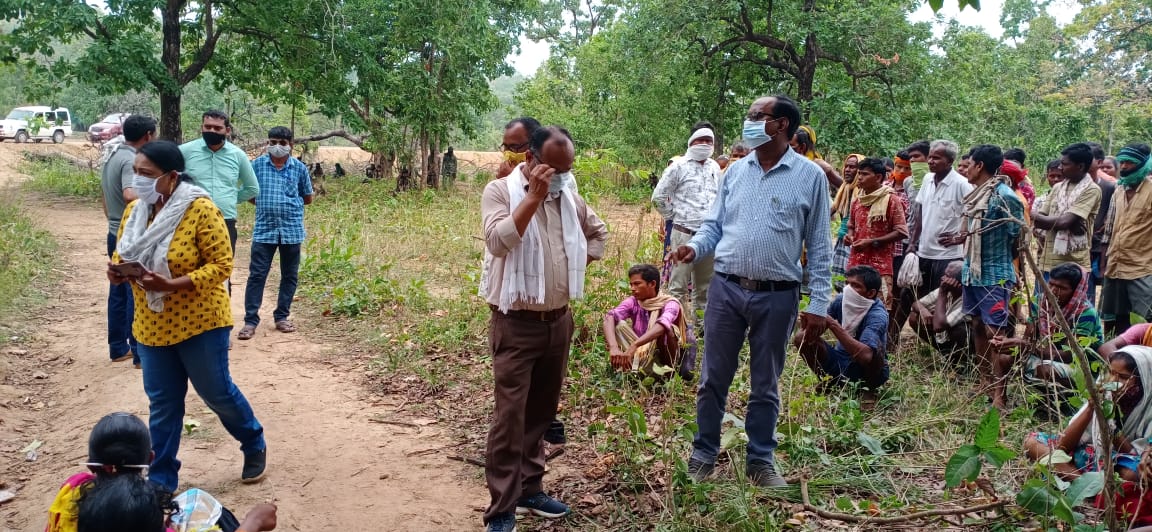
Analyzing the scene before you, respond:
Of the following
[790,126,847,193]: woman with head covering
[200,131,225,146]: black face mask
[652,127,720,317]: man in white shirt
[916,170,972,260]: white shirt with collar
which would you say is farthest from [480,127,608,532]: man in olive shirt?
[916,170,972,260]: white shirt with collar

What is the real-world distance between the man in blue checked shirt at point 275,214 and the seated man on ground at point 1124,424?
5.35 metres

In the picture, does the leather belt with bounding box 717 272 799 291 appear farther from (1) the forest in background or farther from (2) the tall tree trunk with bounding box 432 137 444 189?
(2) the tall tree trunk with bounding box 432 137 444 189

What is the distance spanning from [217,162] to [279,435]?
2241 millimetres

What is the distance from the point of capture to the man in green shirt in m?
5.62

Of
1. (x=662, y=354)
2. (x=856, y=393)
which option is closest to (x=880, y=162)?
(x=856, y=393)

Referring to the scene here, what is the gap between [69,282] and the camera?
839cm

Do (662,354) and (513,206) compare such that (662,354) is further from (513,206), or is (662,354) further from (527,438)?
(513,206)

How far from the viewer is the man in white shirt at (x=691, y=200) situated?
632 centimetres

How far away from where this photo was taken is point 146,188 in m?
3.49

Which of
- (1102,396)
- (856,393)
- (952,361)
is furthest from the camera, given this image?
(952,361)

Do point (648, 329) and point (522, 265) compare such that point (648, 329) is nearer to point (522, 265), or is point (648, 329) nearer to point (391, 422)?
point (391, 422)

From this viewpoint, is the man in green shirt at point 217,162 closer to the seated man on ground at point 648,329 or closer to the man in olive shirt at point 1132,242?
the seated man on ground at point 648,329

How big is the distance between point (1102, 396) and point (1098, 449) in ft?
1.07

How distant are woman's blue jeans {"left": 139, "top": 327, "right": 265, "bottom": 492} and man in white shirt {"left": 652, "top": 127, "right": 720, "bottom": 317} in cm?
362
